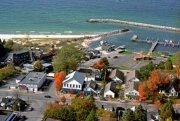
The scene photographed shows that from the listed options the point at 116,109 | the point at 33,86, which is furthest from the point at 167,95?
the point at 33,86

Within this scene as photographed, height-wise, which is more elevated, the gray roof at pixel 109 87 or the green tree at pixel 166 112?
the gray roof at pixel 109 87

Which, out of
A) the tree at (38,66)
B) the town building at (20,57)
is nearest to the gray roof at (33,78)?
the tree at (38,66)

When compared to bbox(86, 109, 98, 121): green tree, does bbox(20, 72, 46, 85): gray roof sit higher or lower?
higher

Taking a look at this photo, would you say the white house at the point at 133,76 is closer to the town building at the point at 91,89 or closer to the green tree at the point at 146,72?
the green tree at the point at 146,72

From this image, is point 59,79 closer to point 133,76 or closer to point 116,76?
point 116,76

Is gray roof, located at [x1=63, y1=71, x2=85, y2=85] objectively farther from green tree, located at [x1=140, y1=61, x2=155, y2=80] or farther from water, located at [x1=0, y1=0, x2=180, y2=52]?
water, located at [x1=0, y1=0, x2=180, y2=52]

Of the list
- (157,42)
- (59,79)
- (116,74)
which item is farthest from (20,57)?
(157,42)

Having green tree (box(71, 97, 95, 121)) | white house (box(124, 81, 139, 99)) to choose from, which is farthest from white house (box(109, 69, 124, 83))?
green tree (box(71, 97, 95, 121))
